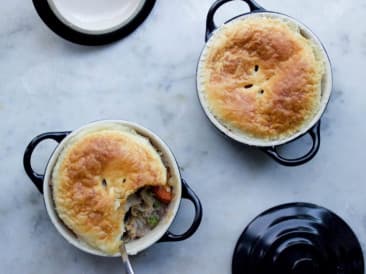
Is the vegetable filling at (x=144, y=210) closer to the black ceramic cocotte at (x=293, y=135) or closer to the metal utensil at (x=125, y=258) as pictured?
the metal utensil at (x=125, y=258)

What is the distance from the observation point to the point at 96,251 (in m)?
1.58

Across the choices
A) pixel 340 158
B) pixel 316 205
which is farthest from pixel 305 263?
pixel 340 158

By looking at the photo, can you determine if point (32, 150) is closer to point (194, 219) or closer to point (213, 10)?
point (194, 219)

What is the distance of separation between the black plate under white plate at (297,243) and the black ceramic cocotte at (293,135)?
0.15 meters

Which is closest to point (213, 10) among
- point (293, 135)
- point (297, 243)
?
point (293, 135)

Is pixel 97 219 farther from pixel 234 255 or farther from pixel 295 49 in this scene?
pixel 295 49

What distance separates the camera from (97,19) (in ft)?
5.56

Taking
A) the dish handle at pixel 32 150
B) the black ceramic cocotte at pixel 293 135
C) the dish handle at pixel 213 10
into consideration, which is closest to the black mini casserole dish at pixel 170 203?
the dish handle at pixel 32 150

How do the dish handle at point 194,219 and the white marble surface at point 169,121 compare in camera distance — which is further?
the white marble surface at point 169,121

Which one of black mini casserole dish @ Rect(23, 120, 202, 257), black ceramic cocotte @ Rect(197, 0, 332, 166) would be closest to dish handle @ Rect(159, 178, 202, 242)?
black mini casserole dish @ Rect(23, 120, 202, 257)

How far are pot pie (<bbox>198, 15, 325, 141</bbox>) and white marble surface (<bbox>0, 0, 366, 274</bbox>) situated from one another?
0.37 feet

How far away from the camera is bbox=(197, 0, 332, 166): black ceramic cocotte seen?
1.60 m

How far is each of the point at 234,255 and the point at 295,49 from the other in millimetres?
493

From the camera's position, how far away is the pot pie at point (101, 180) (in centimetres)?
155
